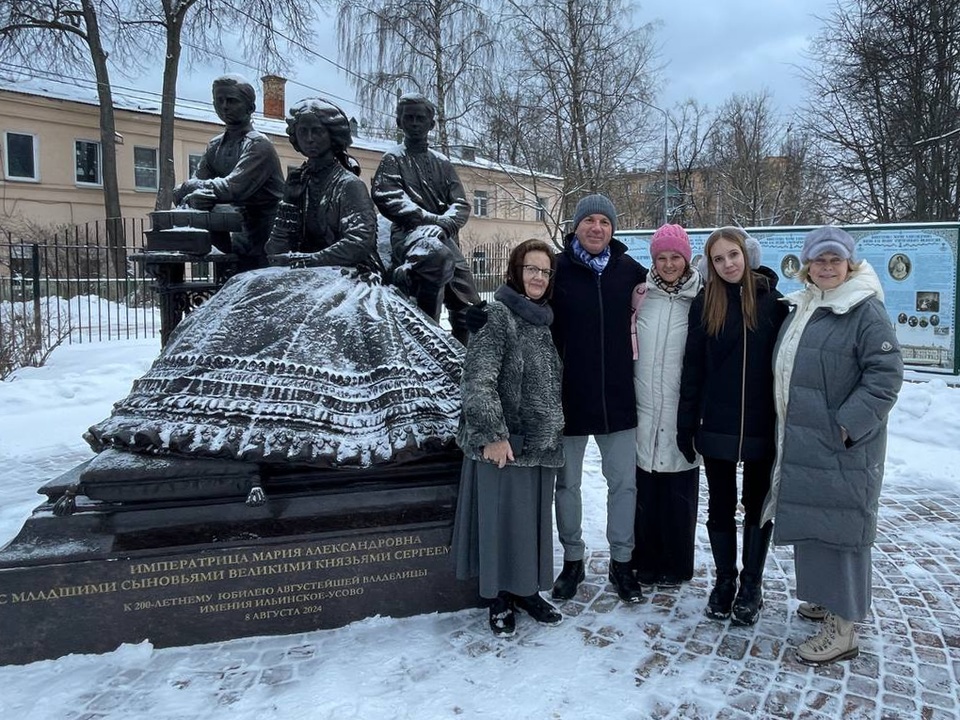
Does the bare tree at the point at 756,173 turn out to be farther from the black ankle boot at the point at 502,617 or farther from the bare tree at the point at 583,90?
the black ankle boot at the point at 502,617

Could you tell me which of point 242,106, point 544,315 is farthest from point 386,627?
point 242,106

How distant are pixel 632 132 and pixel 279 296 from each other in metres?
17.1

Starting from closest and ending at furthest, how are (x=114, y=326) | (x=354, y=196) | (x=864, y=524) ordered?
(x=864, y=524)
(x=354, y=196)
(x=114, y=326)

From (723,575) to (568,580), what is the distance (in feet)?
2.40

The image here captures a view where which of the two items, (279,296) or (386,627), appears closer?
(386,627)

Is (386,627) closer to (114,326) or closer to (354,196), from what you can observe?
(354,196)

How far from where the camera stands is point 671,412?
345 cm

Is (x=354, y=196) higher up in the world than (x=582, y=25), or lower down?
lower down

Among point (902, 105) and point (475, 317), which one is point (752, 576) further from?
point (902, 105)

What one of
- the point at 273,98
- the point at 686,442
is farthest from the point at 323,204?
the point at 273,98

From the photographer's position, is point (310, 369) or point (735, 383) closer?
point (735, 383)

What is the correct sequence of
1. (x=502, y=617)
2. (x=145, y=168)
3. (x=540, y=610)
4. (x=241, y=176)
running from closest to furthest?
(x=502, y=617), (x=540, y=610), (x=241, y=176), (x=145, y=168)

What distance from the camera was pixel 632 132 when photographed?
754 inches

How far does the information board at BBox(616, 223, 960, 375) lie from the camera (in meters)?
8.68
